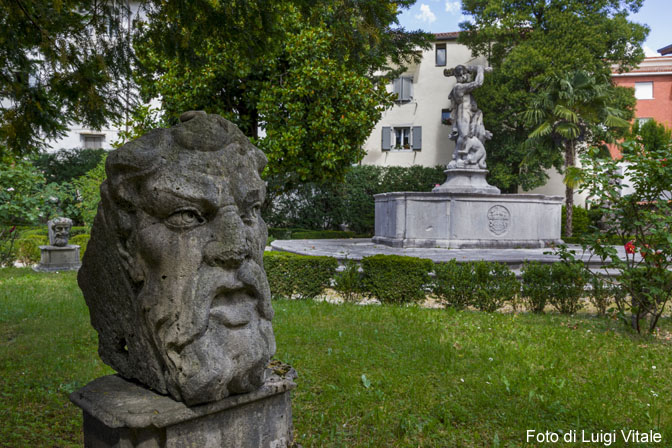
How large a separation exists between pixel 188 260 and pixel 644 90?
35.8 meters

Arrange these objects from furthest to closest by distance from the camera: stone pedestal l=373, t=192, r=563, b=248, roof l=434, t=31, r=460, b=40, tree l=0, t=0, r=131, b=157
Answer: roof l=434, t=31, r=460, b=40 < stone pedestal l=373, t=192, r=563, b=248 < tree l=0, t=0, r=131, b=157

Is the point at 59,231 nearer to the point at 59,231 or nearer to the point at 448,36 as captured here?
the point at 59,231

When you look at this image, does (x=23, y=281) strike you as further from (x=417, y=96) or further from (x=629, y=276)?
(x=417, y=96)

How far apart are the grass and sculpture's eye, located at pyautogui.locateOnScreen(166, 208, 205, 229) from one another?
5.70ft

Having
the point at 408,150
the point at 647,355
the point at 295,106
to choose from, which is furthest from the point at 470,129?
the point at 408,150

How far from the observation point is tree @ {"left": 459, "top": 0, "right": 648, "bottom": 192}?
23.0m

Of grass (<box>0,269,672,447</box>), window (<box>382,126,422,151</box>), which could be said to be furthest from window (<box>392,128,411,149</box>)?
grass (<box>0,269,672,447</box>)

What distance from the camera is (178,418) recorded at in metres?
2.07

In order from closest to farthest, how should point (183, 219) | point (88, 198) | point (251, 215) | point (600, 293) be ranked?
point (183, 219)
point (251, 215)
point (600, 293)
point (88, 198)

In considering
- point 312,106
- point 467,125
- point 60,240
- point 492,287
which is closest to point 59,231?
point 60,240

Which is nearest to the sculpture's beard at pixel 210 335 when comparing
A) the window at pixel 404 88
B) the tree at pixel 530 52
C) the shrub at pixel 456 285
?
the shrub at pixel 456 285

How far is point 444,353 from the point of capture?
4.79m

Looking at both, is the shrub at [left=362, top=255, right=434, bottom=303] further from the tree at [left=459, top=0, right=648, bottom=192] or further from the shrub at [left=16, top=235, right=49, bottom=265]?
the tree at [left=459, top=0, right=648, bottom=192]

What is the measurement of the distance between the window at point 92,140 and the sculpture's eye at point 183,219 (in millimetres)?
33275
